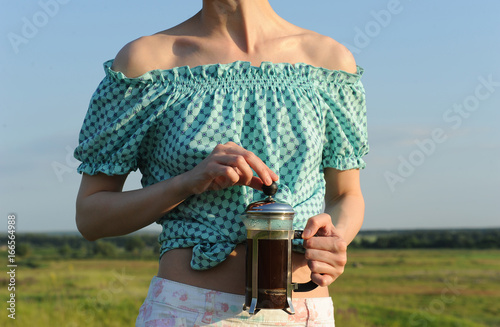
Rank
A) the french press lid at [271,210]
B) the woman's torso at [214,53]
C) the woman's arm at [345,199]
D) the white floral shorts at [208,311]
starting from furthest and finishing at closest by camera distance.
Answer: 1. the woman's arm at [345,199]
2. the woman's torso at [214,53]
3. the white floral shorts at [208,311]
4. the french press lid at [271,210]

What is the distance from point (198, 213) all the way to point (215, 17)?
664 millimetres

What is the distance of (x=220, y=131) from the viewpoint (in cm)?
158

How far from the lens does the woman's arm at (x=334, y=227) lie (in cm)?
139

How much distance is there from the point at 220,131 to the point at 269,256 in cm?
43

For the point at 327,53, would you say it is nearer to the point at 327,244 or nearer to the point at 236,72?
the point at 236,72

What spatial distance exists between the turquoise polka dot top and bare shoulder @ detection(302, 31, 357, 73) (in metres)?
0.05

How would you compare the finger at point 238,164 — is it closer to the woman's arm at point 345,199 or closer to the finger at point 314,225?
the finger at point 314,225

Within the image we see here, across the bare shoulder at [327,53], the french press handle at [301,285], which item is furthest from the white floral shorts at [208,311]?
the bare shoulder at [327,53]

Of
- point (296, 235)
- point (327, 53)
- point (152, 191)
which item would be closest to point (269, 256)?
point (296, 235)

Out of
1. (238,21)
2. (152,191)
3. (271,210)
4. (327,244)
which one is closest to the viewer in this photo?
(271,210)

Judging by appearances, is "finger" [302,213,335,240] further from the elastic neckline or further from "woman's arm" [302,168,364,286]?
the elastic neckline

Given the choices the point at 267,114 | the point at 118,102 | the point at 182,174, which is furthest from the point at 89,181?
the point at 267,114

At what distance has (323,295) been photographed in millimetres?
1585

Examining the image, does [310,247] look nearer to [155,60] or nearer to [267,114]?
[267,114]
